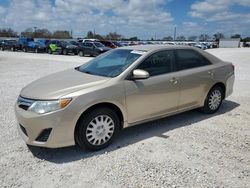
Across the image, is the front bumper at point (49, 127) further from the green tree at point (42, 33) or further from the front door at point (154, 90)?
the green tree at point (42, 33)

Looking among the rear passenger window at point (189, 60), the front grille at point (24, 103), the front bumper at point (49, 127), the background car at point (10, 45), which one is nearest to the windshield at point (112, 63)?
the rear passenger window at point (189, 60)

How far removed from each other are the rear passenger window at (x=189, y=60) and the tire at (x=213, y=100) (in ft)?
2.09

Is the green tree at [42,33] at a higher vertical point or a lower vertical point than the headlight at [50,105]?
higher

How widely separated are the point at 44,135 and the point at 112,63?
1787 millimetres

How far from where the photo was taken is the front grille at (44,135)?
11.4ft

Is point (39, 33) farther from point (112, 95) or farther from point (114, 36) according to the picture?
point (112, 95)

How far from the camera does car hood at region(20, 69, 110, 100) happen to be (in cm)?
359

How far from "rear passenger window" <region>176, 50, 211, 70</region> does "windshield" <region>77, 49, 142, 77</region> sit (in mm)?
940

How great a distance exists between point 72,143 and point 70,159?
0.24 meters

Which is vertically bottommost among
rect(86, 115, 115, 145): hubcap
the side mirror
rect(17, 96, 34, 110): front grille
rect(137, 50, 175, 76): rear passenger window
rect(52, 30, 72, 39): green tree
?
rect(86, 115, 115, 145): hubcap

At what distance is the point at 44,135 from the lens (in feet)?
11.5

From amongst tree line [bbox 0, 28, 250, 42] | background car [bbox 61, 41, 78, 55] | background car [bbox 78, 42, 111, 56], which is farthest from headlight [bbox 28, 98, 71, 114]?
tree line [bbox 0, 28, 250, 42]

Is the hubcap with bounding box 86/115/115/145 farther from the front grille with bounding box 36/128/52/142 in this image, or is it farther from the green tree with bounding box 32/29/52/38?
the green tree with bounding box 32/29/52/38

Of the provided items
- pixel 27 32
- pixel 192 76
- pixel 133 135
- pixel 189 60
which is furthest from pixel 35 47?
pixel 27 32
